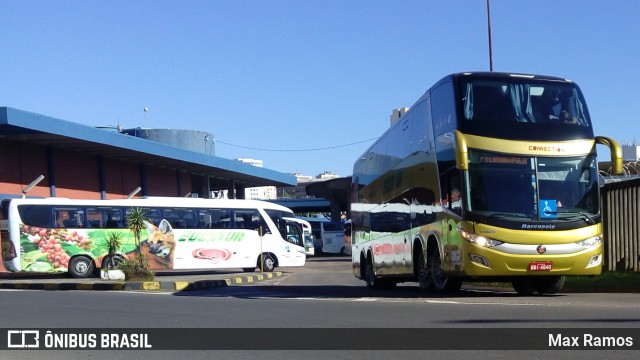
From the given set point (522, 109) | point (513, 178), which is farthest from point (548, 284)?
point (522, 109)

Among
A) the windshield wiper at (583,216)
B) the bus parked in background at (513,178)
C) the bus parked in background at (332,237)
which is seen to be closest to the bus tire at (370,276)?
the bus parked in background at (513,178)

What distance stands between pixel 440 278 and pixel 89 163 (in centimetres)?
2546

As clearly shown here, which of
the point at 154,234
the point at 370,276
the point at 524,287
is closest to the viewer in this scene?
the point at 524,287

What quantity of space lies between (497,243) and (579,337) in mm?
4810

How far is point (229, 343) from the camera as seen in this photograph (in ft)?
29.3

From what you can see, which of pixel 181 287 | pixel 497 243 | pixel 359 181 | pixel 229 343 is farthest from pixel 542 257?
pixel 181 287

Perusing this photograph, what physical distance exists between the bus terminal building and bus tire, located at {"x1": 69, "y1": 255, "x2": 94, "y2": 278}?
3.85m

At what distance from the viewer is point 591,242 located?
13484 mm

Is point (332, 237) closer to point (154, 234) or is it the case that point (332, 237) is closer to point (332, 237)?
point (332, 237)

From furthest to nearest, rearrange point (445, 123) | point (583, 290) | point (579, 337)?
1. point (583, 290)
2. point (445, 123)
3. point (579, 337)

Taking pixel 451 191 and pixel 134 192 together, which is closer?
pixel 451 191

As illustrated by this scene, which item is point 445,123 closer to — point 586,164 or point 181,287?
point 586,164

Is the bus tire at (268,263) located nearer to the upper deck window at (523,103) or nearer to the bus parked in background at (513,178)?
the bus parked in background at (513,178)

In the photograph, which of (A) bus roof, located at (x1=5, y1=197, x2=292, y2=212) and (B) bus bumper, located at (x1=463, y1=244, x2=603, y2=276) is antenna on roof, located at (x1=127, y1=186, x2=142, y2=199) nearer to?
(A) bus roof, located at (x1=5, y1=197, x2=292, y2=212)
